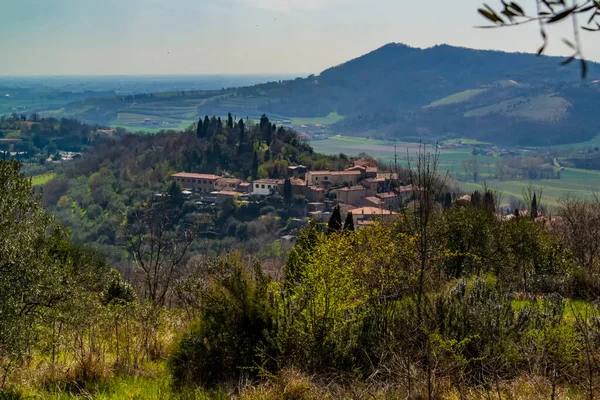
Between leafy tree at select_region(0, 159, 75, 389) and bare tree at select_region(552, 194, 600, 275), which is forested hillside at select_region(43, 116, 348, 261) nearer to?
bare tree at select_region(552, 194, 600, 275)

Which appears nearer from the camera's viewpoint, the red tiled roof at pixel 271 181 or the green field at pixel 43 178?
the red tiled roof at pixel 271 181

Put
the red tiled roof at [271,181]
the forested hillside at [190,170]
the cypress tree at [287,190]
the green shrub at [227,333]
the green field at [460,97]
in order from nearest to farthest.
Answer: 1. the green shrub at [227,333]
2. the forested hillside at [190,170]
3. the cypress tree at [287,190]
4. the red tiled roof at [271,181]
5. the green field at [460,97]

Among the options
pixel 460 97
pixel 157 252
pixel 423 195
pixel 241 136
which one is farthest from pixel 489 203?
pixel 460 97

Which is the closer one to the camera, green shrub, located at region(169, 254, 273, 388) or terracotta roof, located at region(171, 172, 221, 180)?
green shrub, located at region(169, 254, 273, 388)

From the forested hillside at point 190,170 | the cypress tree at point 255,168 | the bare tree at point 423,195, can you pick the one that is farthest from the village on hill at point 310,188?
the bare tree at point 423,195

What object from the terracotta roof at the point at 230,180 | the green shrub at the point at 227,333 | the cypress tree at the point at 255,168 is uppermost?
the green shrub at the point at 227,333

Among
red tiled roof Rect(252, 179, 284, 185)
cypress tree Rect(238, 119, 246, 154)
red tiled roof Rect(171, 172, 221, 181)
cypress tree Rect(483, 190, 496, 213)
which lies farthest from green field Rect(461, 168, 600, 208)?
cypress tree Rect(483, 190, 496, 213)

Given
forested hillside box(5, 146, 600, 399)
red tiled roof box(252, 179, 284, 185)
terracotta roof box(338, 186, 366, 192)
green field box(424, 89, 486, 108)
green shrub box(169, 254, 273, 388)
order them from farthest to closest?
green field box(424, 89, 486, 108) < red tiled roof box(252, 179, 284, 185) < terracotta roof box(338, 186, 366, 192) < green shrub box(169, 254, 273, 388) < forested hillside box(5, 146, 600, 399)

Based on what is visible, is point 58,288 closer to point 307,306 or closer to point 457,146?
point 307,306

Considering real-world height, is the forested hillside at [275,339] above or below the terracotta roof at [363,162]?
above

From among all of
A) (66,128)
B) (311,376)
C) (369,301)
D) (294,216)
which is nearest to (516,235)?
(369,301)

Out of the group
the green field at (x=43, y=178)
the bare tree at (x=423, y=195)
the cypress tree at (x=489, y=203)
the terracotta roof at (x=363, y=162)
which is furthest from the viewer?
the green field at (x=43, y=178)

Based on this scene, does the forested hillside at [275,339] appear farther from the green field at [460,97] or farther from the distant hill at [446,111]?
the green field at [460,97]

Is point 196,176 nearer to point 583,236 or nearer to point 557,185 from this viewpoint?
point 583,236
